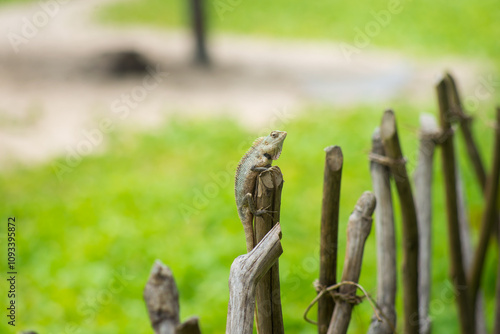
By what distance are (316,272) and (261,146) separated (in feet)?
6.57

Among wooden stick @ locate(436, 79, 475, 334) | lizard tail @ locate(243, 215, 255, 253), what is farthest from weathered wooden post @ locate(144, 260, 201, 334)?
wooden stick @ locate(436, 79, 475, 334)

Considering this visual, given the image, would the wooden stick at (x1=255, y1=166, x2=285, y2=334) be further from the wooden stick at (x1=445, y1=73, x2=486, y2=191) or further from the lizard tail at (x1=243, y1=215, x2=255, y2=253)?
the wooden stick at (x1=445, y1=73, x2=486, y2=191)

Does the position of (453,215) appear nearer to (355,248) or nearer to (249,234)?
(355,248)

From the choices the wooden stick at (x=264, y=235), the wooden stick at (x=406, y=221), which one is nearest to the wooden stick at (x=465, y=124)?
the wooden stick at (x=406, y=221)

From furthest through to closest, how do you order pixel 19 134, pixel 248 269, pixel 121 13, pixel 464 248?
pixel 121 13 < pixel 19 134 < pixel 464 248 < pixel 248 269

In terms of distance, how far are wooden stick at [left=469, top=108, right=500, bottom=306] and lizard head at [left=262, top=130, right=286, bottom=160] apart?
118 centimetres

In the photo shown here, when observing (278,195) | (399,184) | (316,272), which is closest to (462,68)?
(316,272)

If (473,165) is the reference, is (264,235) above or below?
below

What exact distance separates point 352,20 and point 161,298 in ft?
36.0

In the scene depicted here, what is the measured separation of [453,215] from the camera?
2.14m

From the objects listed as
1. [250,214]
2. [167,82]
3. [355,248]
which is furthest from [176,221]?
[167,82]

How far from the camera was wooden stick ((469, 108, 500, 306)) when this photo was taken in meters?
2.27

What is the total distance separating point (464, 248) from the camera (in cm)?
248

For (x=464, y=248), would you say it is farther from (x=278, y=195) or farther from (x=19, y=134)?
(x=19, y=134)
